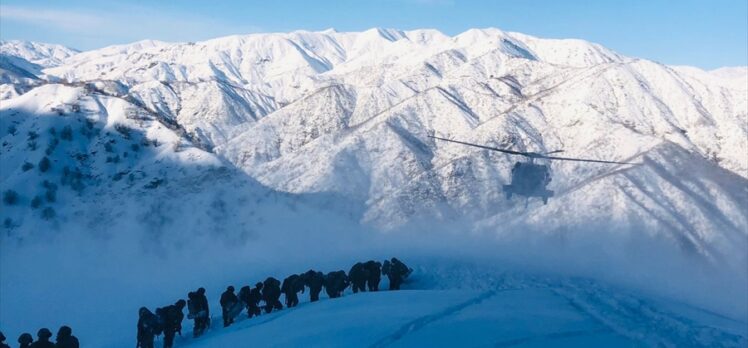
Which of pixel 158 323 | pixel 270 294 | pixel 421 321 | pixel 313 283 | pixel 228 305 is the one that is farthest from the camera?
pixel 313 283

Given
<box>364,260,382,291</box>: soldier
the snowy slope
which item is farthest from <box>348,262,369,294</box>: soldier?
the snowy slope

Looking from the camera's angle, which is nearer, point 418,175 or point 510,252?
point 510,252

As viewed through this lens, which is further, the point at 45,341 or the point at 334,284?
the point at 334,284

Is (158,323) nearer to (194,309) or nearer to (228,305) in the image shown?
(194,309)

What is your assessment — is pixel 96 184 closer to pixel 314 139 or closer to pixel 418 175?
pixel 314 139

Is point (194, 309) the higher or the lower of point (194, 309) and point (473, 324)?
the higher

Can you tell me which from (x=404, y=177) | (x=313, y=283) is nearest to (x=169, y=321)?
(x=313, y=283)

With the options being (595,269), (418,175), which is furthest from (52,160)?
(595,269)
